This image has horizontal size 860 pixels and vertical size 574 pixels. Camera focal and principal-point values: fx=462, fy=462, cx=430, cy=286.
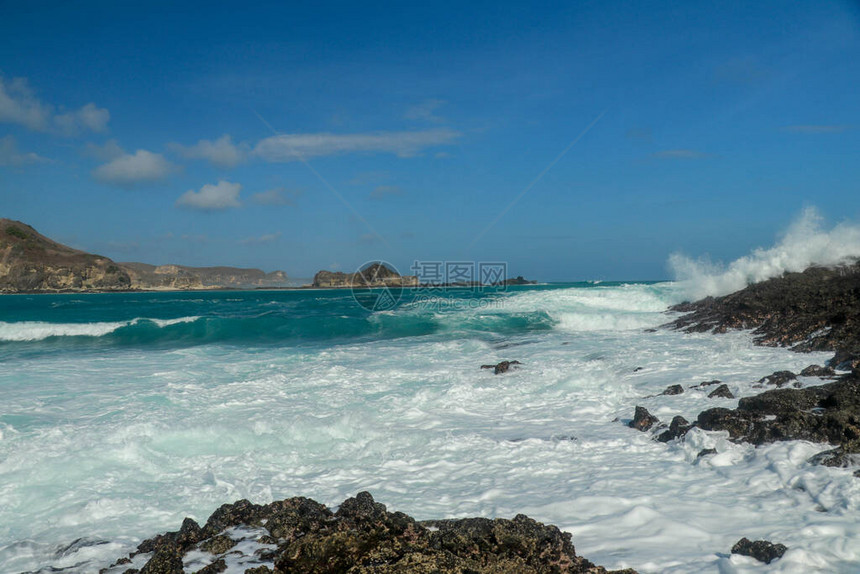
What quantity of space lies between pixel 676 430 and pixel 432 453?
266 cm

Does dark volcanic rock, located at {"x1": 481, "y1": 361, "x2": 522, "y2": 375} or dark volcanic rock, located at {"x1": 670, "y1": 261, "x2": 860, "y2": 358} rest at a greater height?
dark volcanic rock, located at {"x1": 670, "y1": 261, "x2": 860, "y2": 358}

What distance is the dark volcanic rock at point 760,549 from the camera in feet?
8.87

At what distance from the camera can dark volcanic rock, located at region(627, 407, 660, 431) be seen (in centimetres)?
542

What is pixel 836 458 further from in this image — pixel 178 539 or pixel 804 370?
pixel 178 539

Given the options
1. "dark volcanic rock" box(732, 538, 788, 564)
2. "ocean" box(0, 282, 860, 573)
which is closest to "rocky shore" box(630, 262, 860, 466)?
"ocean" box(0, 282, 860, 573)

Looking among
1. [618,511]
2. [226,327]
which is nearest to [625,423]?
[618,511]

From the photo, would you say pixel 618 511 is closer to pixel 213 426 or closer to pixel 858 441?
pixel 858 441

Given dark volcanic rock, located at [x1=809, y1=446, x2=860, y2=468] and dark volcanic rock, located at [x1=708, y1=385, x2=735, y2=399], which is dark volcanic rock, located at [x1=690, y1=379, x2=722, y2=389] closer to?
dark volcanic rock, located at [x1=708, y1=385, x2=735, y2=399]

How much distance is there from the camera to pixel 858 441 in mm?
3939

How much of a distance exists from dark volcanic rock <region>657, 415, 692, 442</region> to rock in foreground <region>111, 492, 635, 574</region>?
2.57 metres

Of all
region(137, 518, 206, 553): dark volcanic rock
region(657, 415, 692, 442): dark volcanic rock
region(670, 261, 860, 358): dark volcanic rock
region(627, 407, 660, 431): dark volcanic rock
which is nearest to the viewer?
region(137, 518, 206, 553): dark volcanic rock

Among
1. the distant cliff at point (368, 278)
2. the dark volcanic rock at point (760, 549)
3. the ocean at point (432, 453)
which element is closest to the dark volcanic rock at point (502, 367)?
the ocean at point (432, 453)

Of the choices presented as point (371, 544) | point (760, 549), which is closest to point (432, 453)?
point (371, 544)

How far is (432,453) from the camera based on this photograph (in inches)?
202
